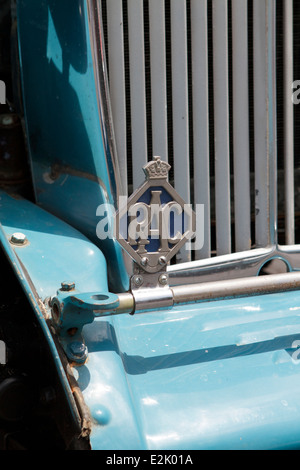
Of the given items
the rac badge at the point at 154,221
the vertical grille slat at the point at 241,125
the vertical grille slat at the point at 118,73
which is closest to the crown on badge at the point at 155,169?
the rac badge at the point at 154,221

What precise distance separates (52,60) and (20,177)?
28 centimetres

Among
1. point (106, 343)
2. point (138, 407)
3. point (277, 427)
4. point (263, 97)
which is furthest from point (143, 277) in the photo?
point (263, 97)

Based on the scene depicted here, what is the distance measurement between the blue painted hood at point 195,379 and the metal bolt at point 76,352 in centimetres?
2

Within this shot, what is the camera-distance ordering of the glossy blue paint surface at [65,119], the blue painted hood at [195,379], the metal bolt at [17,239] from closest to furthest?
the blue painted hood at [195,379], the metal bolt at [17,239], the glossy blue paint surface at [65,119]

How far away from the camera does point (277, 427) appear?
94cm

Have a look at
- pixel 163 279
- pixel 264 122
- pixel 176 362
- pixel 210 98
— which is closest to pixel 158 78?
pixel 210 98

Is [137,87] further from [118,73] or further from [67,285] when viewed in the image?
[67,285]

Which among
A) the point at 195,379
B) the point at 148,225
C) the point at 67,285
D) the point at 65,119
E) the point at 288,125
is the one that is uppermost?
the point at 288,125

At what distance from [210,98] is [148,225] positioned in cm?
59

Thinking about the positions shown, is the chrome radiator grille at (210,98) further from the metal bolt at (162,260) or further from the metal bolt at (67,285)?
the metal bolt at (67,285)

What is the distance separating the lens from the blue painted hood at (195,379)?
36.0 inches

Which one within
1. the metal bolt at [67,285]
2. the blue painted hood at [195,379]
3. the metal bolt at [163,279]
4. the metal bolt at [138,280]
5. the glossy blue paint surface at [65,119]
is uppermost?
the glossy blue paint surface at [65,119]

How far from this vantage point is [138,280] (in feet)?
3.61
